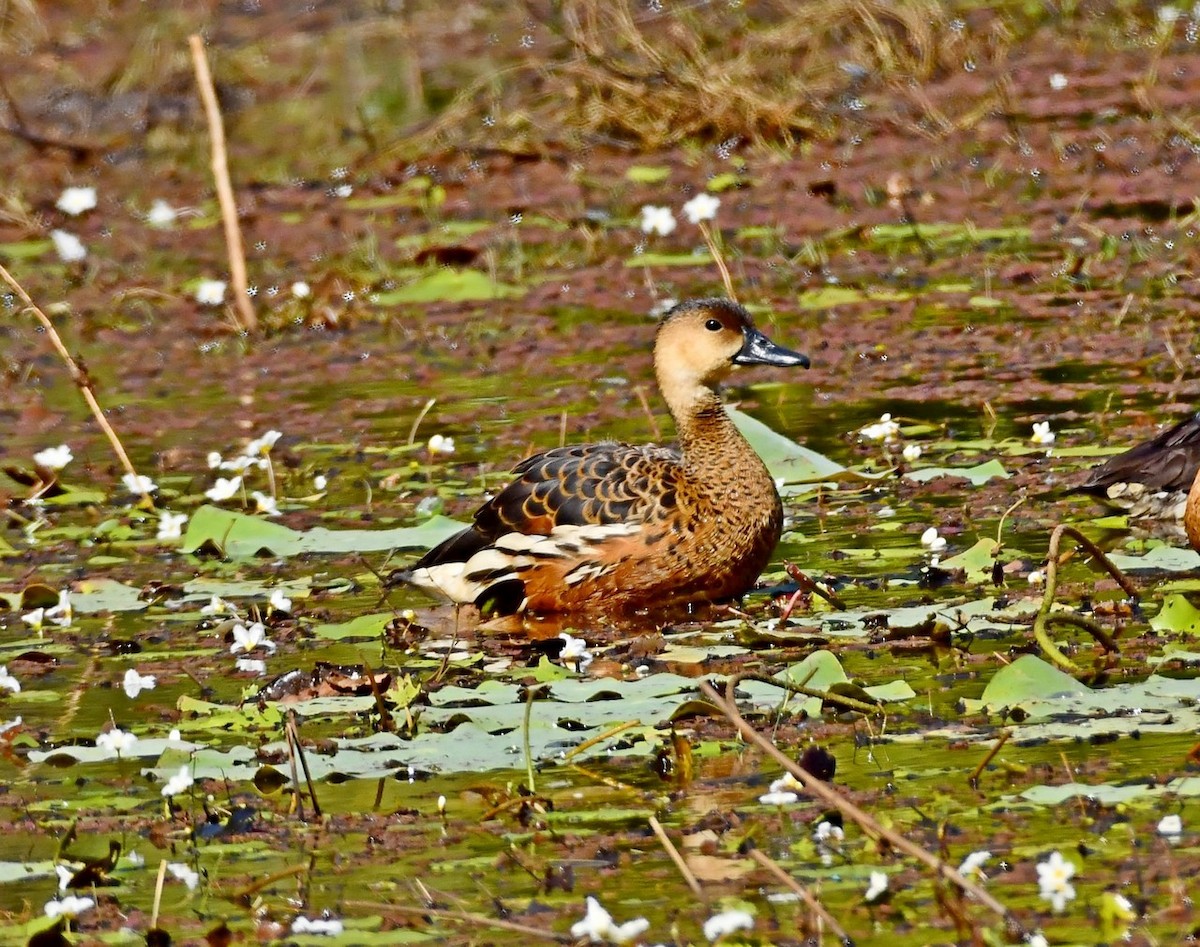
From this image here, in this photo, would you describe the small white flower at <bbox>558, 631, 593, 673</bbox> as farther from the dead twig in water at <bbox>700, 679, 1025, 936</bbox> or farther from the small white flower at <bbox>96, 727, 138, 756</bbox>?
the dead twig in water at <bbox>700, 679, 1025, 936</bbox>

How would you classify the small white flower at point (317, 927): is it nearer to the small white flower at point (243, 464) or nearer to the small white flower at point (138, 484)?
the small white flower at point (243, 464)

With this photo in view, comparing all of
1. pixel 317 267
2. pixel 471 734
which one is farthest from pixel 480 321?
pixel 471 734

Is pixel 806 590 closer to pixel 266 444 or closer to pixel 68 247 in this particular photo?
pixel 266 444

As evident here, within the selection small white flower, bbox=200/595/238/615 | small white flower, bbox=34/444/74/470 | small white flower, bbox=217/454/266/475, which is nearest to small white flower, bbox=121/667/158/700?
small white flower, bbox=200/595/238/615

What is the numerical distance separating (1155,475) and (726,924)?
13.0ft

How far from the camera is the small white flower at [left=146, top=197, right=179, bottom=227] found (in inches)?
588

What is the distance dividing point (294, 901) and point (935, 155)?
9865 mm

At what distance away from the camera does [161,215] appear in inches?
587

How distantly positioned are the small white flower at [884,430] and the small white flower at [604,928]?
4702mm

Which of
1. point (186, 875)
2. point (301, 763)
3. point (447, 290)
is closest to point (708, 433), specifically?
point (301, 763)

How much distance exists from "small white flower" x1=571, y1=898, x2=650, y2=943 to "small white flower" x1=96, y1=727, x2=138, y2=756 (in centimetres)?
201

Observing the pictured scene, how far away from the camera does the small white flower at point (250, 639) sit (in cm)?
691

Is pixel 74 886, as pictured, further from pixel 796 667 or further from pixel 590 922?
pixel 796 667

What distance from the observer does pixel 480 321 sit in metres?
12.2
